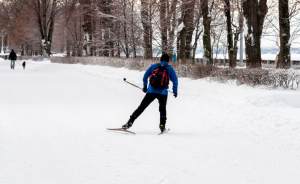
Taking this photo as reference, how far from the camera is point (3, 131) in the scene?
977cm

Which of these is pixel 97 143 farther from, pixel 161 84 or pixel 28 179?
pixel 28 179

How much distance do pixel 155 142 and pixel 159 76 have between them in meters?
1.50

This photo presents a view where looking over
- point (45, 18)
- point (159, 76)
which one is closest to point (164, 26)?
point (159, 76)

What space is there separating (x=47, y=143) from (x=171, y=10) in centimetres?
2237

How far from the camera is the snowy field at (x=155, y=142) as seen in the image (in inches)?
256

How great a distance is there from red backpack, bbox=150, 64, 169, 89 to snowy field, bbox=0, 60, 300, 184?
3.45 ft

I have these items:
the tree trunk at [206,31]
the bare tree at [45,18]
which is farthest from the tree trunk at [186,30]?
the bare tree at [45,18]

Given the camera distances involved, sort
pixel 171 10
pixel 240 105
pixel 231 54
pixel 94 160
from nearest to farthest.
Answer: pixel 94 160 < pixel 240 105 < pixel 171 10 < pixel 231 54

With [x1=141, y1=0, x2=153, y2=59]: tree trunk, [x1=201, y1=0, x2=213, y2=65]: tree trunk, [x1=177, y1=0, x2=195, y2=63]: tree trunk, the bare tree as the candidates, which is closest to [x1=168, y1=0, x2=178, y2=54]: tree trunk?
[x1=177, y1=0, x2=195, y2=63]: tree trunk

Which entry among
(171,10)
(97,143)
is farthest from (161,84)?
(171,10)

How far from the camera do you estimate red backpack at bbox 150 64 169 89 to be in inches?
384

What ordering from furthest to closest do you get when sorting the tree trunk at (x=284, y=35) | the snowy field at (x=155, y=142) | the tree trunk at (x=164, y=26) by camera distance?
the tree trunk at (x=164, y=26) → the tree trunk at (x=284, y=35) → the snowy field at (x=155, y=142)

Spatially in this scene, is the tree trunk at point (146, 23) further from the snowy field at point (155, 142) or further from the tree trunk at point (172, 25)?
the snowy field at point (155, 142)

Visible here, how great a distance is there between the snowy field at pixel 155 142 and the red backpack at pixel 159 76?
1052mm
